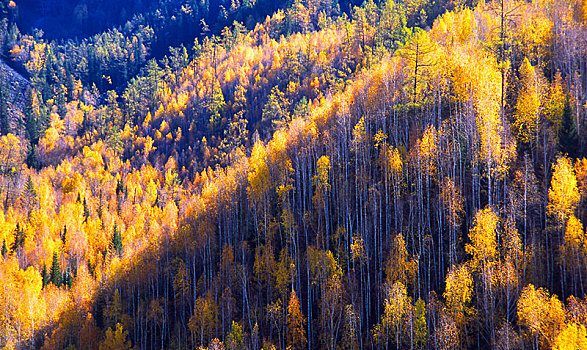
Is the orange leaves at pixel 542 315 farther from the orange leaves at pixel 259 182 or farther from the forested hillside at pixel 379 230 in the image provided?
the orange leaves at pixel 259 182

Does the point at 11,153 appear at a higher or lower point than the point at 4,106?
lower

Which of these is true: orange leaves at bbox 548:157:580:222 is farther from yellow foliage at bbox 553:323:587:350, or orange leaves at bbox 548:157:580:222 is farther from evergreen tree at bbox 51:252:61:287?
evergreen tree at bbox 51:252:61:287

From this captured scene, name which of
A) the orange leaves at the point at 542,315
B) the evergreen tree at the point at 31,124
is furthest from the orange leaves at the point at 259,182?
the evergreen tree at the point at 31,124

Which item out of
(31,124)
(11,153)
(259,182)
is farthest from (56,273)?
(31,124)

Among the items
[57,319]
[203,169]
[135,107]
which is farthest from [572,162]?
[135,107]

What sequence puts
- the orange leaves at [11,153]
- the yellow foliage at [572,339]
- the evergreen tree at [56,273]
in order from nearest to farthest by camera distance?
the yellow foliage at [572,339]
the evergreen tree at [56,273]
the orange leaves at [11,153]

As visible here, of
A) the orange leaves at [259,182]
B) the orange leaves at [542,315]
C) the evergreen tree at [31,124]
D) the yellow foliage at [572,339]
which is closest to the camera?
the yellow foliage at [572,339]

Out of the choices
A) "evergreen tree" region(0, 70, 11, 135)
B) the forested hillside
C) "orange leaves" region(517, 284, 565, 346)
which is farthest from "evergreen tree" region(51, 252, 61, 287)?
"evergreen tree" region(0, 70, 11, 135)

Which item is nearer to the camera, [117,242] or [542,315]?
[542,315]

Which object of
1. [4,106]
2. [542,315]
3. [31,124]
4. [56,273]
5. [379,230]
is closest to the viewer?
[542,315]

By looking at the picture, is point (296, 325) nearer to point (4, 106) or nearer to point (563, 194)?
point (563, 194)

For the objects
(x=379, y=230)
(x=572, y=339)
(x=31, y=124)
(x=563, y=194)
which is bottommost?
(x=572, y=339)
